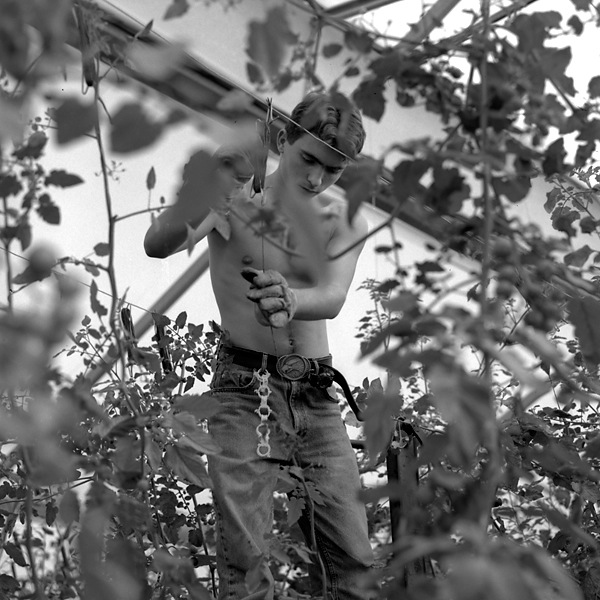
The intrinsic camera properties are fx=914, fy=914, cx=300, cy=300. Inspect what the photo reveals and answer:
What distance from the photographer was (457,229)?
85 cm

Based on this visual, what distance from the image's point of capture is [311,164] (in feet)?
7.52

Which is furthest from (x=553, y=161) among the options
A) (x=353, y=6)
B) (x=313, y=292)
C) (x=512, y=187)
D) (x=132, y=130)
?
(x=353, y=6)

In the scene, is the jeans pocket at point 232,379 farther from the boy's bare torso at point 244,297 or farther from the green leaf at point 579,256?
the green leaf at point 579,256

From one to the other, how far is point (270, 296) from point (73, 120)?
96 centimetres

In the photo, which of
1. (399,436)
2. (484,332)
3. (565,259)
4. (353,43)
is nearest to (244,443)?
(399,436)

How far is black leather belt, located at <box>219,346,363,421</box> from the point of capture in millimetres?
2139

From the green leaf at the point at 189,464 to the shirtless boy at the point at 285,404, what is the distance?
647mm

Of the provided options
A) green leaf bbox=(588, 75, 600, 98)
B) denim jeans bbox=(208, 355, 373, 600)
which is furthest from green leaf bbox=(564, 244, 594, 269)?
denim jeans bbox=(208, 355, 373, 600)

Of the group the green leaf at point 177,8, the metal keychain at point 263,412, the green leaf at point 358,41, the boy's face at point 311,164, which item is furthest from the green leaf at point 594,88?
the boy's face at point 311,164

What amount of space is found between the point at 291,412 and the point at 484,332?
60.5 inches

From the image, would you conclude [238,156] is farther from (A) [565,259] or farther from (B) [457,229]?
(A) [565,259]

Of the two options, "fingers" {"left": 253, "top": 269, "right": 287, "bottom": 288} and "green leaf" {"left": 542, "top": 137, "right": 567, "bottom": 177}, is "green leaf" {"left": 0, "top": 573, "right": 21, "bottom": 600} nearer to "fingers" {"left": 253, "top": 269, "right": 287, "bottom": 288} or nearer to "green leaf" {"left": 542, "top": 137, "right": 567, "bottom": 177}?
"fingers" {"left": 253, "top": 269, "right": 287, "bottom": 288}

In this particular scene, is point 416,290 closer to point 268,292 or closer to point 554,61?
point 554,61

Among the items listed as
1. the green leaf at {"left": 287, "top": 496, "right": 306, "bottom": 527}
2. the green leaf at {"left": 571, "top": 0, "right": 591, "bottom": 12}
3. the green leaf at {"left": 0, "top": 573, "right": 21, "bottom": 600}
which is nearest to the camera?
the green leaf at {"left": 571, "top": 0, "right": 591, "bottom": 12}
